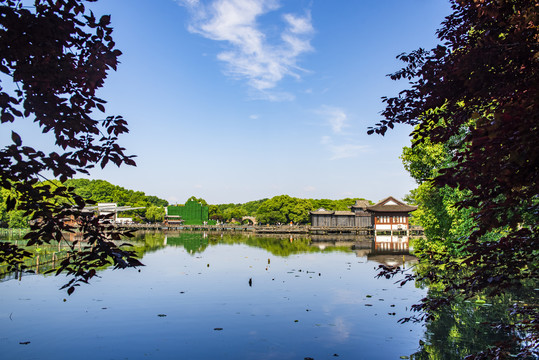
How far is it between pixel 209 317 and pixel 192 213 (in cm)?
9975

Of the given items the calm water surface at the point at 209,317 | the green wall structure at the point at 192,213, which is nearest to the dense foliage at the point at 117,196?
the green wall structure at the point at 192,213

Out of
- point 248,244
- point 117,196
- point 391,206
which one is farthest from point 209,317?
point 117,196

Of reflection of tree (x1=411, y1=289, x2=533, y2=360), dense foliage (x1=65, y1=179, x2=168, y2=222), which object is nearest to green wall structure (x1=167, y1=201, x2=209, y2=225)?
dense foliage (x1=65, y1=179, x2=168, y2=222)

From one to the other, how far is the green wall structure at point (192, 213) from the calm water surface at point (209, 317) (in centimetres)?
8839

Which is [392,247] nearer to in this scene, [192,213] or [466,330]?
[466,330]

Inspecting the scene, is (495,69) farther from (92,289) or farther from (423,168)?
(423,168)

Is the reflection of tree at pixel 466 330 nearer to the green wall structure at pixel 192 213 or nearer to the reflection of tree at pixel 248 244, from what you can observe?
the reflection of tree at pixel 248 244

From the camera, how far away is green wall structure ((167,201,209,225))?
11100 cm

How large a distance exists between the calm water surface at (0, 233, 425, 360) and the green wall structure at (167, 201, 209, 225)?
290 ft

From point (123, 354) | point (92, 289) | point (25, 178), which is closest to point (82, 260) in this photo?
point (25, 178)

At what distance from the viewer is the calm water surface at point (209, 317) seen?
10.9 meters

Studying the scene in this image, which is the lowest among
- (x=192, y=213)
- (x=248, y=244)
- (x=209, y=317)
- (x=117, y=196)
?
(x=248, y=244)

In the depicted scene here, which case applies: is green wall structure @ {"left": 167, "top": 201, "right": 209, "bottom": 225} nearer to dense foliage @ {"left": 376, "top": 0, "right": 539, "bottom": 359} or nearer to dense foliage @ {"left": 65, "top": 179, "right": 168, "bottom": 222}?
dense foliage @ {"left": 65, "top": 179, "right": 168, "bottom": 222}

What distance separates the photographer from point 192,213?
366 feet
